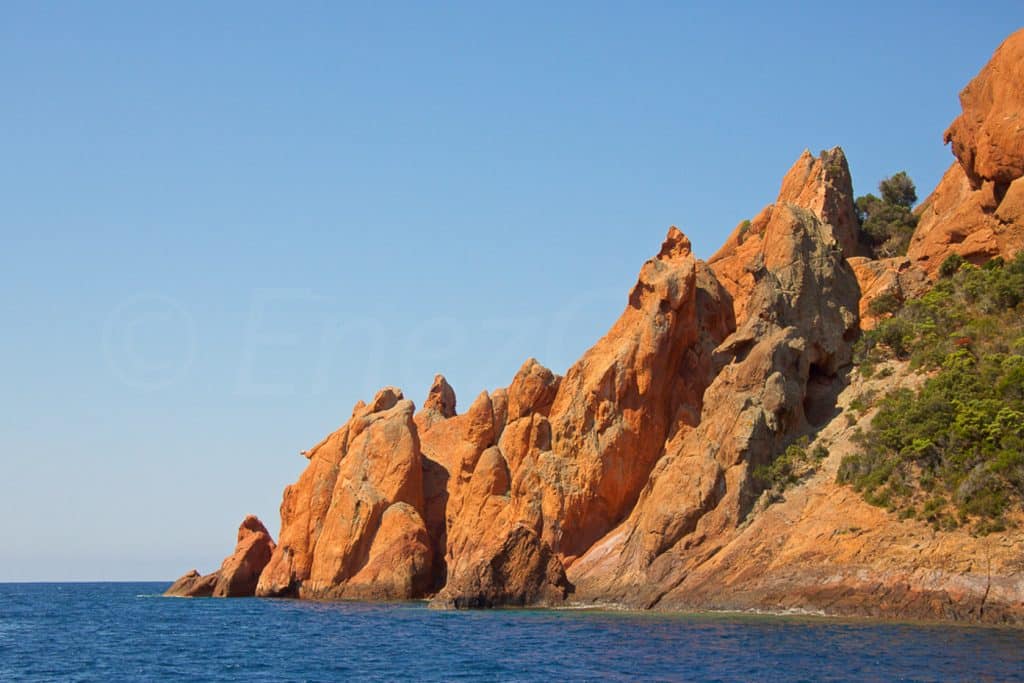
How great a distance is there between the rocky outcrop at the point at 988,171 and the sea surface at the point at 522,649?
94.0 feet

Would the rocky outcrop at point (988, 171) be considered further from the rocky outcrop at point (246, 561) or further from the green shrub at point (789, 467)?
the rocky outcrop at point (246, 561)

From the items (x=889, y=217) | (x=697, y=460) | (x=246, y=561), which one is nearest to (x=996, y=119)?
(x=889, y=217)

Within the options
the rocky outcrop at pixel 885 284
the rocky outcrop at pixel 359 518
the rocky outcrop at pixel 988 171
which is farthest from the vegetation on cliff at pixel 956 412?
the rocky outcrop at pixel 359 518

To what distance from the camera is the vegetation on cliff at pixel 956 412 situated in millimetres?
48406

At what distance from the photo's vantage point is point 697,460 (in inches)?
2351

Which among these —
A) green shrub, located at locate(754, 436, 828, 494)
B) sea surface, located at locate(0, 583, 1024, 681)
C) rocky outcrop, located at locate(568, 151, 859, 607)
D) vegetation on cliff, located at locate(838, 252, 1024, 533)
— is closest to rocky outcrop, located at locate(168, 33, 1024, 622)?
rocky outcrop, located at locate(568, 151, 859, 607)

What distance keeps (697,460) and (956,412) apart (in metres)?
13.2

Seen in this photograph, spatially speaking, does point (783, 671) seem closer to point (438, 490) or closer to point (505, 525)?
point (505, 525)

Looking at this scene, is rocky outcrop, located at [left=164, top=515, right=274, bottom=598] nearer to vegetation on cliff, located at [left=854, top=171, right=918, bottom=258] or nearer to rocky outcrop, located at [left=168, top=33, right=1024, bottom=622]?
rocky outcrop, located at [left=168, top=33, right=1024, bottom=622]

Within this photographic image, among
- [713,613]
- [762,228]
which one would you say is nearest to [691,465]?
[713,613]

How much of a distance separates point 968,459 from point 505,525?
1070 inches

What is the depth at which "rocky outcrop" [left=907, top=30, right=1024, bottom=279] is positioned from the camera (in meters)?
63.0

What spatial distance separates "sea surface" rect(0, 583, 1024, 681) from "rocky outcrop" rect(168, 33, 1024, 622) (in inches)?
132

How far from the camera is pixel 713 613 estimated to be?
51312 mm
